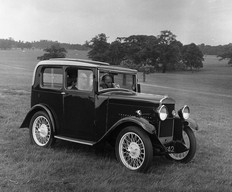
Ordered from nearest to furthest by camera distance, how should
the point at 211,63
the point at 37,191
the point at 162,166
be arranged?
the point at 37,191 → the point at 162,166 → the point at 211,63

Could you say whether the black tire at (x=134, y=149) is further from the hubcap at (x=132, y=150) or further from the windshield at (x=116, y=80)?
the windshield at (x=116, y=80)

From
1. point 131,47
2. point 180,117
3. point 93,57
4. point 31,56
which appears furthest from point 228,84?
point 180,117

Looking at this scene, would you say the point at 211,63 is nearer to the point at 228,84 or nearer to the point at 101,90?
the point at 228,84

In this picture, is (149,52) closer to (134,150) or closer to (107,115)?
(107,115)

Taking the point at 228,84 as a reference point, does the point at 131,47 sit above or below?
above

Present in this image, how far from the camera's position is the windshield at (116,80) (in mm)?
5984

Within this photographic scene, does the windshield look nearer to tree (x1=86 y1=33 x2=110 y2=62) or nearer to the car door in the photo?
the car door

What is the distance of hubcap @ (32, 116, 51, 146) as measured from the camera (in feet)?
21.3

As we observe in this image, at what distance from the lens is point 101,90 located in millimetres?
5863

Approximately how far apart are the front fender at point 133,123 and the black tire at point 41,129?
1484 mm

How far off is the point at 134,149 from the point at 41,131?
7.59 feet

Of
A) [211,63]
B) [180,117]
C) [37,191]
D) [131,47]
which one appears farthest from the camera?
[211,63]

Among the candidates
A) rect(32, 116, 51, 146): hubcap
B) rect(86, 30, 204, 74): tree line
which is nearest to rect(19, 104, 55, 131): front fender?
rect(32, 116, 51, 146): hubcap

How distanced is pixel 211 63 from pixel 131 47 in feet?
116
